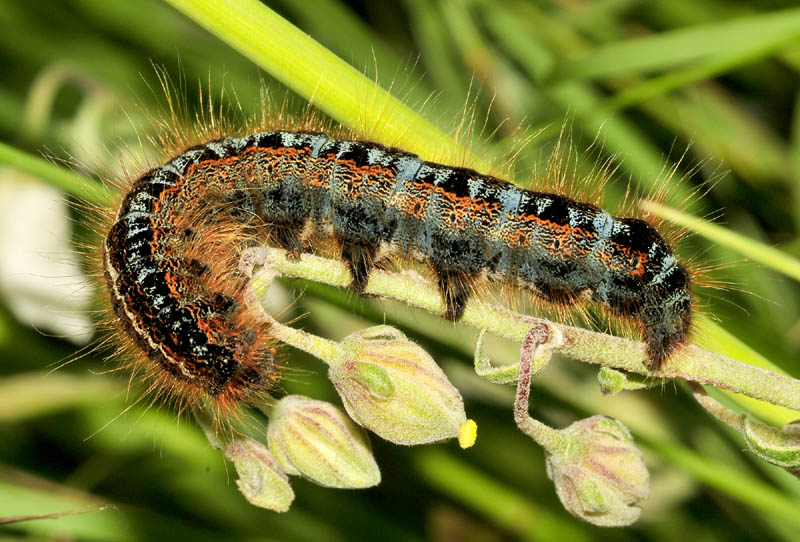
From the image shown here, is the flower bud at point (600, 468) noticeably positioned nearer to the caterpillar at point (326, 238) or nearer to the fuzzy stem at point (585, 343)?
the fuzzy stem at point (585, 343)

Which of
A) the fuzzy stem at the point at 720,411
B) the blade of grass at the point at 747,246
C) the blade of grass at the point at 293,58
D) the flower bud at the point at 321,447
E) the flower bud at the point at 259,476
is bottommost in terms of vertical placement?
the flower bud at the point at 259,476

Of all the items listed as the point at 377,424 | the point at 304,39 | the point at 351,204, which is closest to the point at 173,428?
the point at 351,204

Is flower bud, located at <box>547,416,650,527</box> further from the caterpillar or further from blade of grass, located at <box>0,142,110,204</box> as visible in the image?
blade of grass, located at <box>0,142,110,204</box>

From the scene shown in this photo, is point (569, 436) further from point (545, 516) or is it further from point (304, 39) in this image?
point (545, 516)

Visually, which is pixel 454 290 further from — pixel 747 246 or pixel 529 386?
pixel 747 246

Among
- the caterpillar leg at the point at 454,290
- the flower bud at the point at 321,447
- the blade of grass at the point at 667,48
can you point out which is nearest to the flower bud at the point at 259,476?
the flower bud at the point at 321,447

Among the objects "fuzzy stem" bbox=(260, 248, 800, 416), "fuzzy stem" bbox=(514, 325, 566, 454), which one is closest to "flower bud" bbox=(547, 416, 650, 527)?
"fuzzy stem" bbox=(514, 325, 566, 454)

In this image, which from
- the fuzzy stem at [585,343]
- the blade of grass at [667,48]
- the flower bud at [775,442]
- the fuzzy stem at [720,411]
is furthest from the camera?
the blade of grass at [667,48]
